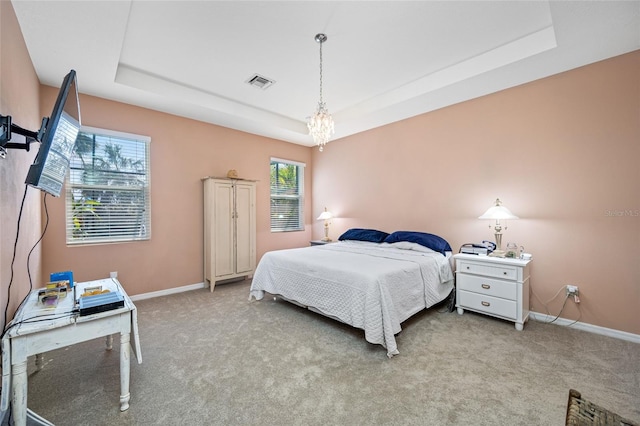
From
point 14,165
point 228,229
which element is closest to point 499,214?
point 228,229

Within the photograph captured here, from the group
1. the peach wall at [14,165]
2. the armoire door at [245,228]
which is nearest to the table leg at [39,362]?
the peach wall at [14,165]

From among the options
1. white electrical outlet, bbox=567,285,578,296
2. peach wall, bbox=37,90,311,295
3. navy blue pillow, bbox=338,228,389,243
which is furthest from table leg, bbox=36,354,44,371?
white electrical outlet, bbox=567,285,578,296

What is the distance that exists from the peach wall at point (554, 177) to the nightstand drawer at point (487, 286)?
53cm

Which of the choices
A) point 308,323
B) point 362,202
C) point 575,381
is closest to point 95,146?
point 308,323

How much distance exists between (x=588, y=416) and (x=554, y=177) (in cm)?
270

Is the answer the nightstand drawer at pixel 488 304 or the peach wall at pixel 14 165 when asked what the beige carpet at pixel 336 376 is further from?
the peach wall at pixel 14 165

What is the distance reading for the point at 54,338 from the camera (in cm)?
142

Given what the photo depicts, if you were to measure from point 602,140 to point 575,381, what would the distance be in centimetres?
222

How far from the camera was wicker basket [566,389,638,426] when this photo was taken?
87 centimetres

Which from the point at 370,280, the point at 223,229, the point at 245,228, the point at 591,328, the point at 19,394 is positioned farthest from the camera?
the point at 245,228

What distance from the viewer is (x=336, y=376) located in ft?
6.33

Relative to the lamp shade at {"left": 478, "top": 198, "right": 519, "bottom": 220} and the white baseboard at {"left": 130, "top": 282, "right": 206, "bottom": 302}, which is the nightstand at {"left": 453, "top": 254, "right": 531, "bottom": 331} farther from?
the white baseboard at {"left": 130, "top": 282, "right": 206, "bottom": 302}

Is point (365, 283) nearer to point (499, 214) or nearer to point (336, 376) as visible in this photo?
point (336, 376)

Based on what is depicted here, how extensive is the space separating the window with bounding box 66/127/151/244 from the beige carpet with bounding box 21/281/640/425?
1.47m
